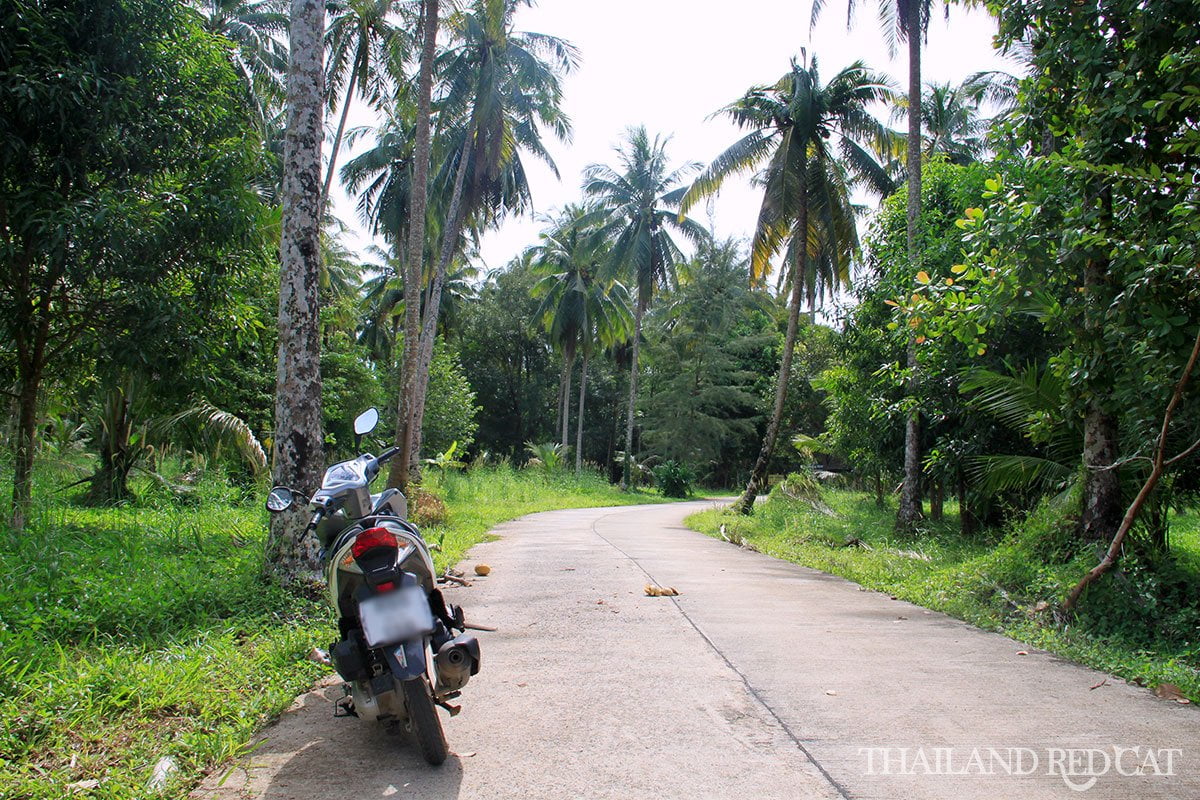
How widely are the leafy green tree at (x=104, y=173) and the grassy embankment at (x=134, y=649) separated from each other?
1.41m

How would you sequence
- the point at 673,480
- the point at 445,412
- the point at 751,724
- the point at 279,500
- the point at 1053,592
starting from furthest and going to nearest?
the point at 673,480
the point at 445,412
the point at 1053,592
the point at 279,500
the point at 751,724

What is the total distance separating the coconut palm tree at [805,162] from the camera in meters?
19.3

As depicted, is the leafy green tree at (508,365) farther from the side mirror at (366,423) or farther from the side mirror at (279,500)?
the side mirror at (279,500)

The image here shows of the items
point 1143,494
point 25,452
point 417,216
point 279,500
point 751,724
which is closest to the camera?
point 751,724

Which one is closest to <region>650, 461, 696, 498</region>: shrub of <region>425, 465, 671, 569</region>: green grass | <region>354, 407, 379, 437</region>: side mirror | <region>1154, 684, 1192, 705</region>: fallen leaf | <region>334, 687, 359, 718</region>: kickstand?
<region>425, 465, 671, 569</region>: green grass

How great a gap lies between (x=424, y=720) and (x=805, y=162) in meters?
18.5

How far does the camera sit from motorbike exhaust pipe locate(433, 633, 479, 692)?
12.4 ft

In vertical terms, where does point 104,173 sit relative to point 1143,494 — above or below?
above

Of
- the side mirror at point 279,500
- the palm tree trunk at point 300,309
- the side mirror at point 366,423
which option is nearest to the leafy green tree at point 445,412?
the palm tree trunk at point 300,309

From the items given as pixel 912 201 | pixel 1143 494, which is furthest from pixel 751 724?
pixel 912 201

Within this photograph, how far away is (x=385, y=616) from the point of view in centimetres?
353

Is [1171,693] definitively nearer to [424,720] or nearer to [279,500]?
[424,720]

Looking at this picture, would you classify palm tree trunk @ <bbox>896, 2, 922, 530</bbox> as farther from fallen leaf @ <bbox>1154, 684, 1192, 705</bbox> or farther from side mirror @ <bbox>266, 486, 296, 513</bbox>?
side mirror @ <bbox>266, 486, 296, 513</bbox>

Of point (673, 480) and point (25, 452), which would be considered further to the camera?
point (673, 480)
